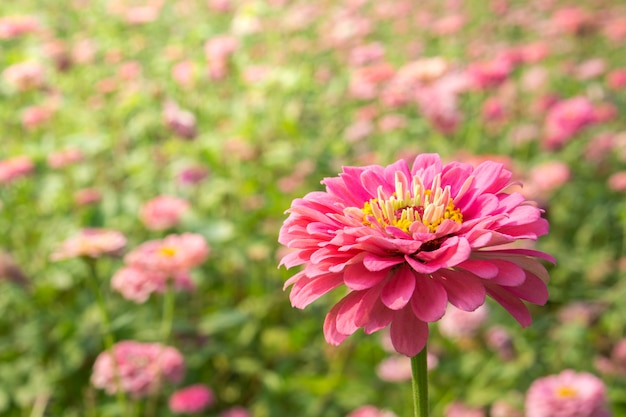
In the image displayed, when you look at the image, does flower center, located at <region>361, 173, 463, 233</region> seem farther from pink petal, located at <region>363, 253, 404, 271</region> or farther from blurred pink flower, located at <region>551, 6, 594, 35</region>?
blurred pink flower, located at <region>551, 6, 594, 35</region>

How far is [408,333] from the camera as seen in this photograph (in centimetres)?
56

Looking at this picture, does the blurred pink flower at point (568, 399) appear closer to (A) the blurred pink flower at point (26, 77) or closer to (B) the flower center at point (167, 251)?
(B) the flower center at point (167, 251)

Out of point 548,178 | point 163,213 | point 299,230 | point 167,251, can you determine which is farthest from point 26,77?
point 299,230

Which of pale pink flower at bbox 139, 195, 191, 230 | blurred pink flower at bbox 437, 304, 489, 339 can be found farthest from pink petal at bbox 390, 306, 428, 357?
pale pink flower at bbox 139, 195, 191, 230

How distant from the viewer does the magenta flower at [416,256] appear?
1.83 feet

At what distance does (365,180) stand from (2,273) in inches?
52.2

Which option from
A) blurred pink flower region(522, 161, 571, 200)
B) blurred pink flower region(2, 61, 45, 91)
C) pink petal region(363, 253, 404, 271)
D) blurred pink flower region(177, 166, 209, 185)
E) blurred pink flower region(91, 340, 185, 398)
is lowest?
blurred pink flower region(522, 161, 571, 200)

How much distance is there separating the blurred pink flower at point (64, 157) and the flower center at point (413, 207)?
5.84 ft

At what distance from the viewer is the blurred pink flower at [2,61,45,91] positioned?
238 centimetres

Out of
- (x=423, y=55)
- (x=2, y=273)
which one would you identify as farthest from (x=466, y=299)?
(x=423, y=55)

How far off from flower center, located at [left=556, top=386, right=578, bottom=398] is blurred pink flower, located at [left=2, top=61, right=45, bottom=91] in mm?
1933

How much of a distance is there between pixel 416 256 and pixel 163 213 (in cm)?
142

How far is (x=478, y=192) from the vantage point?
0.65 metres

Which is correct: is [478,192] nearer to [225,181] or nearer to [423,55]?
[225,181]
